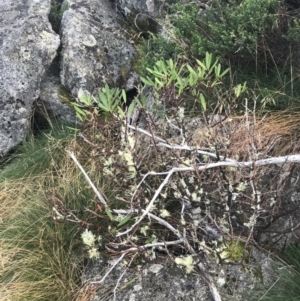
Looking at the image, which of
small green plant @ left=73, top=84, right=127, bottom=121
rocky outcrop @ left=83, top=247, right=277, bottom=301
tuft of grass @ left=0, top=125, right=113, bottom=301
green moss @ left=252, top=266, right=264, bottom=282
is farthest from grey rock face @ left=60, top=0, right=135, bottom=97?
green moss @ left=252, top=266, right=264, bottom=282

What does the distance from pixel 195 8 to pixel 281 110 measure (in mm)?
1162

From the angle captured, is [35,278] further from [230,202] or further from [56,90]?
[56,90]

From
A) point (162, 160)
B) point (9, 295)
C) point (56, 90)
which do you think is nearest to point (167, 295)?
point (162, 160)

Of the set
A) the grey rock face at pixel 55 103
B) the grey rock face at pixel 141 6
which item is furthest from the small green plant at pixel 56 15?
the grey rock face at pixel 55 103

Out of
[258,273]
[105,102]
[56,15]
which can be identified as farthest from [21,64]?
[258,273]

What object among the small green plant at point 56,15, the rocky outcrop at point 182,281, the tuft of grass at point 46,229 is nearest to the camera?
the rocky outcrop at point 182,281

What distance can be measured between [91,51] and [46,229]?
2.12 metres

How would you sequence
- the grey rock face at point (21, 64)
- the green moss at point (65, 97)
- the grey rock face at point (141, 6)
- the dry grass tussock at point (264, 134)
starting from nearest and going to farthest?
the dry grass tussock at point (264, 134)
the grey rock face at point (21, 64)
the green moss at point (65, 97)
the grey rock face at point (141, 6)

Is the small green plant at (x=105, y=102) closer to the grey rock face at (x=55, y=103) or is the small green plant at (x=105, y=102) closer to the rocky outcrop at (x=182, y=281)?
the rocky outcrop at (x=182, y=281)

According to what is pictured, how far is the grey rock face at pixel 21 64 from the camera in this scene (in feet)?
15.1

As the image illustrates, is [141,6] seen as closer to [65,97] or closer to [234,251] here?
[65,97]

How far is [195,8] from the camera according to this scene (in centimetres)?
409

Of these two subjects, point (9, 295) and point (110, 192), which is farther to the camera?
point (110, 192)

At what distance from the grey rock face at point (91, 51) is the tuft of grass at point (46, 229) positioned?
0.81 meters
